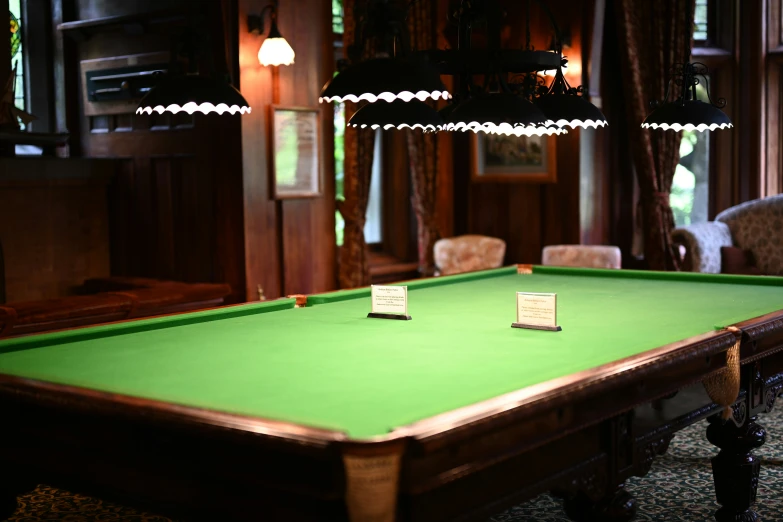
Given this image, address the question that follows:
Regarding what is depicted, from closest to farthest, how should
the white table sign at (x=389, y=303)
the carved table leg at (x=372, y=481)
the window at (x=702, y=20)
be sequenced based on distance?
the carved table leg at (x=372, y=481) → the white table sign at (x=389, y=303) → the window at (x=702, y=20)

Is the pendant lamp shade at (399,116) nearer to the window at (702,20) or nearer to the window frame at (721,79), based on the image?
the window frame at (721,79)

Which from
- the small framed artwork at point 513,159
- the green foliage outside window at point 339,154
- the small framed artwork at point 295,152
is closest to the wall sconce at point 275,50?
the small framed artwork at point 295,152

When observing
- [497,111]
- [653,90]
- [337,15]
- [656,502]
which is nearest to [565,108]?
[497,111]

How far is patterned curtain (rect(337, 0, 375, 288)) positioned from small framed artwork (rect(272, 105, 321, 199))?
1.54 ft

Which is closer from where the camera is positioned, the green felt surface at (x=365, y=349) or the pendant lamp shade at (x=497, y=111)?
the green felt surface at (x=365, y=349)

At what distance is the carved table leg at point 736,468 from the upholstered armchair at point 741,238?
4.17 meters

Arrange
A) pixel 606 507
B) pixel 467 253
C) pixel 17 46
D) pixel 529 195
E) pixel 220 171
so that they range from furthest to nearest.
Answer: pixel 529 195 → pixel 467 253 → pixel 17 46 → pixel 220 171 → pixel 606 507

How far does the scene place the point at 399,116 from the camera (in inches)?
157

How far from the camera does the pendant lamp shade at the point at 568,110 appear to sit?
4152 mm

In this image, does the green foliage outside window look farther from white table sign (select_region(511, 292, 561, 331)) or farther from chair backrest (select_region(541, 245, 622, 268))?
white table sign (select_region(511, 292, 561, 331))

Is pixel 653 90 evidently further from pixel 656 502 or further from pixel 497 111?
pixel 497 111

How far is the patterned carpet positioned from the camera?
14.4ft

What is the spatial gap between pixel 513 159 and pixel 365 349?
5560 millimetres

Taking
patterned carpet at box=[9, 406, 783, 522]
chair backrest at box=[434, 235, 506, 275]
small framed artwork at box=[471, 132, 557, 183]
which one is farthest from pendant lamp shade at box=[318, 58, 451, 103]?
small framed artwork at box=[471, 132, 557, 183]
